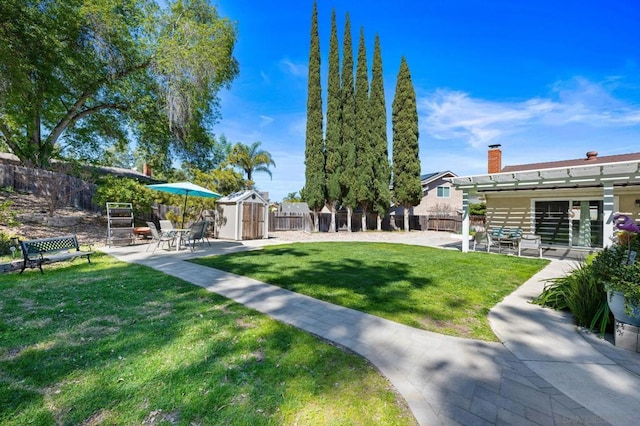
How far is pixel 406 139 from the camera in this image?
21.3 metres

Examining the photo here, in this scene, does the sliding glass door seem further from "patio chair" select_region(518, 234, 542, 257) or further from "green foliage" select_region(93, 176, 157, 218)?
"green foliage" select_region(93, 176, 157, 218)

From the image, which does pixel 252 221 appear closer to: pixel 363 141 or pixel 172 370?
pixel 172 370

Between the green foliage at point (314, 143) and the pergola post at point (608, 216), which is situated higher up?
the green foliage at point (314, 143)

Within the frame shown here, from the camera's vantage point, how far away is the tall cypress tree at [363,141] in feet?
66.2

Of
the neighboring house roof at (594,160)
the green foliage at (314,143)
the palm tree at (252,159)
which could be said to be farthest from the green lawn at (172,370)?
the palm tree at (252,159)

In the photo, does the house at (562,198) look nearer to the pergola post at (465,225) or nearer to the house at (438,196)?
the pergola post at (465,225)

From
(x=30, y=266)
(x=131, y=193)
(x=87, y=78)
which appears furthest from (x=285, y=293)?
(x=87, y=78)

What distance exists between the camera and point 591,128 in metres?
15.1

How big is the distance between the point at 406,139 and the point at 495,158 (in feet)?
25.0

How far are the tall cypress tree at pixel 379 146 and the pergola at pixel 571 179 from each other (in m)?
10.1

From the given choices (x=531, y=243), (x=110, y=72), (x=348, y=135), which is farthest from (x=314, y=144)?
(x=531, y=243)

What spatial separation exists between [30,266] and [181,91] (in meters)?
10.9

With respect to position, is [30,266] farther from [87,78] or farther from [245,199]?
[87,78]

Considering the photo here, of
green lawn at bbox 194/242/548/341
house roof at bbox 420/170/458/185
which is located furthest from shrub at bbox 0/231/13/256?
house roof at bbox 420/170/458/185
